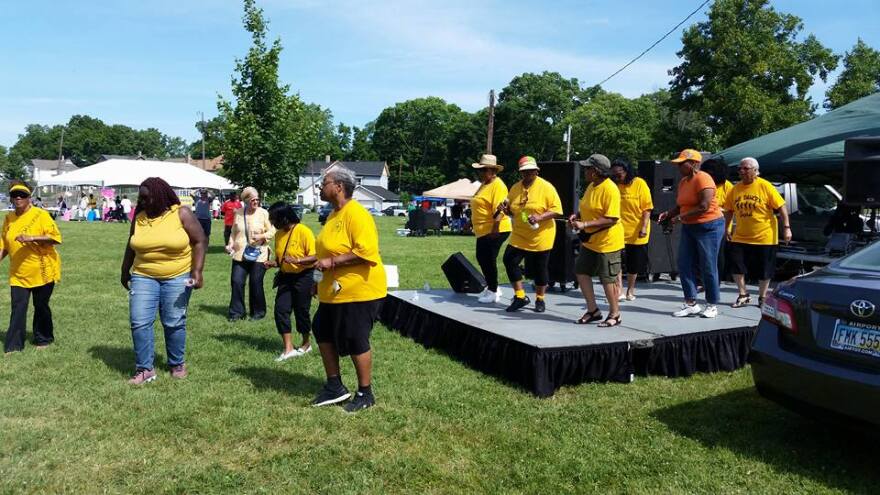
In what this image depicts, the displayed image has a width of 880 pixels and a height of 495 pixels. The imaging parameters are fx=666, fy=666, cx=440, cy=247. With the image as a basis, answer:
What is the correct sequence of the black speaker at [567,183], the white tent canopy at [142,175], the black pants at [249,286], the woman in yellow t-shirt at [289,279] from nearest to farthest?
the woman in yellow t-shirt at [289,279], the black pants at [249,286], the black speaker at [567,183], the white tent canopy at [142,175]

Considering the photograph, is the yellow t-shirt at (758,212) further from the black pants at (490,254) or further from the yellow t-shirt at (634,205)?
the black pants at (490,254)

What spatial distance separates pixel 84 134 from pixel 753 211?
13599 centimetres

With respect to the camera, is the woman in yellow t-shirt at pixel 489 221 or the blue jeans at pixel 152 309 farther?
the woman in yellow t-shirt at pixel 489 221

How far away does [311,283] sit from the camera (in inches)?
242

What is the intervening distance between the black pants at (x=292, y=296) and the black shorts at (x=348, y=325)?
1532mm

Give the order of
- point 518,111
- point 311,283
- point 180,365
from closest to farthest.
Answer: point 180,365 < point 311,283 < point 518,111

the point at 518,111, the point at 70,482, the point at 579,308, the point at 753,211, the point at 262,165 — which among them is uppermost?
the point at 518,111

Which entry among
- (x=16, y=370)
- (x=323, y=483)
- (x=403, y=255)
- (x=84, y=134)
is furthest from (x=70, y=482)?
(x=84, y=134)

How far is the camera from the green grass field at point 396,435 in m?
3.58

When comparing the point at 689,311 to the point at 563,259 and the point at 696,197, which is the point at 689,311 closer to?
the point at 696,197

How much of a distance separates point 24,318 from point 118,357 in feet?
3.24

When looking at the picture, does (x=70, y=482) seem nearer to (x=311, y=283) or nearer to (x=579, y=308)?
(x=311, y=283)

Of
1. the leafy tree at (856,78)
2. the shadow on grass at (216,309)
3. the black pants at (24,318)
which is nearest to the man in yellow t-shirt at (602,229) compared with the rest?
the shadow on grass at (216,309)

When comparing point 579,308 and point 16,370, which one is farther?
point 579,308
